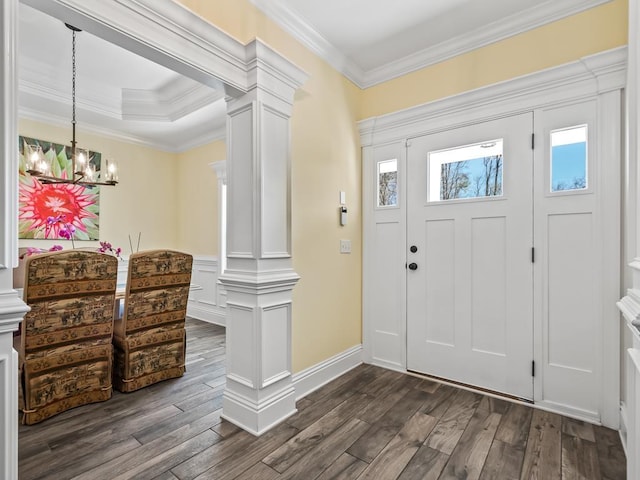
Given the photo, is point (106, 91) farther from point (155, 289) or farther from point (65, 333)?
point (65, 333)

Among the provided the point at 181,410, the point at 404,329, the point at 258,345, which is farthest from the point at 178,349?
the point at 404,329

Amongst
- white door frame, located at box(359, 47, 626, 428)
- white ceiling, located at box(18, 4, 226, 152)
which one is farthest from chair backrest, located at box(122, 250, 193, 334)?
white door frame, located at box(359, 47, 626, 428)

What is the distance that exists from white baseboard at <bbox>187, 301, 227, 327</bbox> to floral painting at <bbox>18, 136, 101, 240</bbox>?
167 centimetres

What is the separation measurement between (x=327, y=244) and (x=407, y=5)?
5.96 ft

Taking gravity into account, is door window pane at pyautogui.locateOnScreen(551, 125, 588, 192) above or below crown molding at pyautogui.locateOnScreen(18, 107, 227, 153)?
below

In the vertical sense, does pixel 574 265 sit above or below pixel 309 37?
below

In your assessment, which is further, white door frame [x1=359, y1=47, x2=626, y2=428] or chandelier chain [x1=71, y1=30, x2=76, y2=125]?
chandelier chain [x1=71, y1=30, x2=76, y2=125]

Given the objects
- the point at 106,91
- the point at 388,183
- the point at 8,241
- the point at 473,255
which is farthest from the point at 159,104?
the point at 473,255

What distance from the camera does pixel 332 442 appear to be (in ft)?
6.04

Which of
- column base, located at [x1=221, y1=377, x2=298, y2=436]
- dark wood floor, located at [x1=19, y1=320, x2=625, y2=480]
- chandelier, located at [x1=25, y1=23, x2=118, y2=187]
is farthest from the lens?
chandelier, located at [x1=25, y1=23, x2=118, y2=187]

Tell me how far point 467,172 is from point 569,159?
0.64m

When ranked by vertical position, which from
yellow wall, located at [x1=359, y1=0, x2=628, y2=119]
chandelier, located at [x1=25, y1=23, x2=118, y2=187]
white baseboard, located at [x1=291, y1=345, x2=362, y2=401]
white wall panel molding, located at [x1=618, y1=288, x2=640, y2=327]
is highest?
yellow wall, located at [x1=359, y1=0, x2=628, y2=119]

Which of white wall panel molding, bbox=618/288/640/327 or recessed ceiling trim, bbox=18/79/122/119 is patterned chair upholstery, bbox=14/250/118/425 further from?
white wall panel molding, bbox=618/288/640/327

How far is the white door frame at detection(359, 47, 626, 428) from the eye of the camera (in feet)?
6.41
